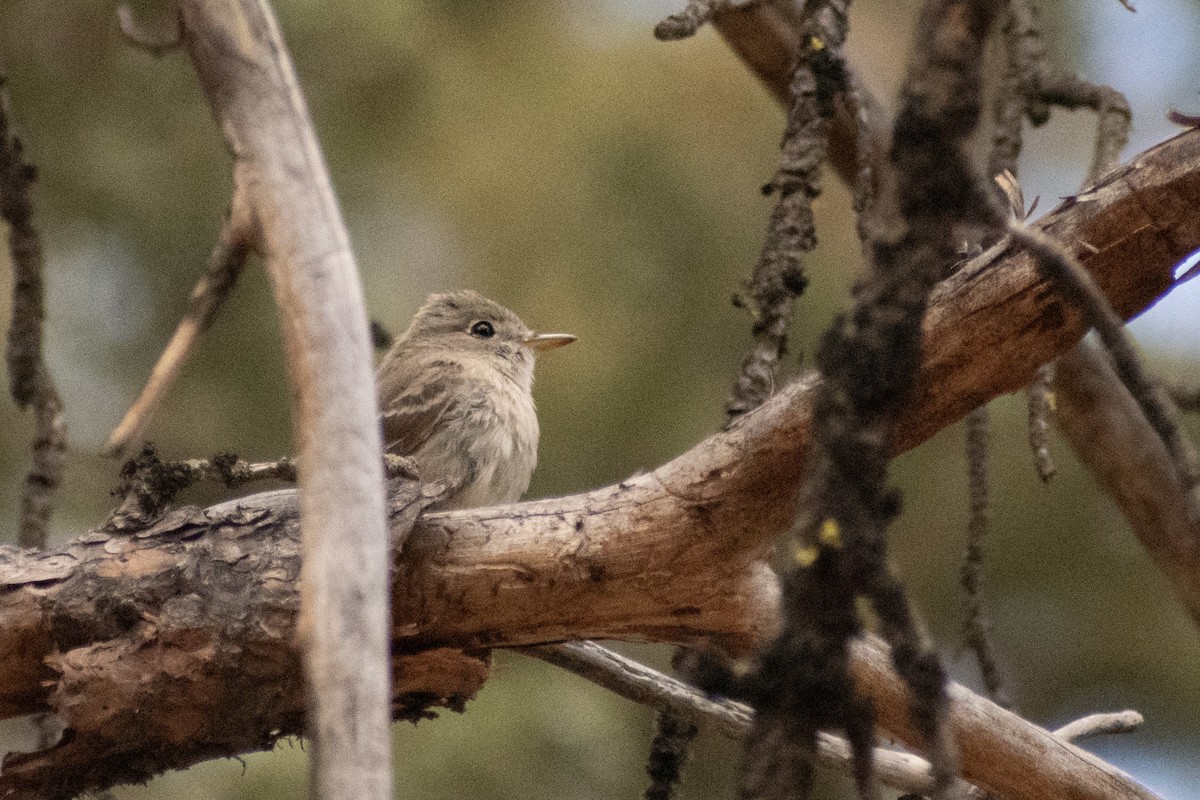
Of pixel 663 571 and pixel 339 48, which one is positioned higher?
pixel 339 48

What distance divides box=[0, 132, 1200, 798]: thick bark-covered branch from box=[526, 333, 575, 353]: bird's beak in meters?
Answer: 1.88

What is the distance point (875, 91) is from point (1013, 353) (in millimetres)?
2346

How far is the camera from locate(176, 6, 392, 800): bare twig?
1.28m

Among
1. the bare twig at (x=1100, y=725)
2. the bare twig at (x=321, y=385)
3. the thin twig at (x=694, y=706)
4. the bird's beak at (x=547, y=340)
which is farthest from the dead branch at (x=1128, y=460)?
the bare twig at (x=321, y=385)

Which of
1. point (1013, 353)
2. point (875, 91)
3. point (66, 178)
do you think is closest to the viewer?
point (1013, 353)

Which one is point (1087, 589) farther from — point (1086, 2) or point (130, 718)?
point (130, 718)

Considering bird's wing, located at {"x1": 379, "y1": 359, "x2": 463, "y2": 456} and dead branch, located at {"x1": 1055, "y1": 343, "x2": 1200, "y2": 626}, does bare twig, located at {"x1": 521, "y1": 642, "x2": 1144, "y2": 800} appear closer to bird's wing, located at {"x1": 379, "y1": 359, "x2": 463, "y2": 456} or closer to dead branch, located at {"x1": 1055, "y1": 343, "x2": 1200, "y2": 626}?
dead branch, located at {"x1": 1055, "y1": 343, "x2": 1200, "y2": 626}

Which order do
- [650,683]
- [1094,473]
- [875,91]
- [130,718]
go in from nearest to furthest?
[130,718] < [650,683] < [1094,473] < [875,91]

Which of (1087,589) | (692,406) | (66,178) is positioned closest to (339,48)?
(66,178)

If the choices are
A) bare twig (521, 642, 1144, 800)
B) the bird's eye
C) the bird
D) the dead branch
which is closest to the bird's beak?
the bird

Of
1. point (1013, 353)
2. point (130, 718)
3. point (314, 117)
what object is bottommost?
point (130, 718)

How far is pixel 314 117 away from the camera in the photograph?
5086 millimetres

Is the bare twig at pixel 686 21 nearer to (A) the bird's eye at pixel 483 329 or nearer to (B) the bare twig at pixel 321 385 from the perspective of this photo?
(B) the bare twig at pixel 321 385

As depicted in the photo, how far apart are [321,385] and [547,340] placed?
10.3 ft
